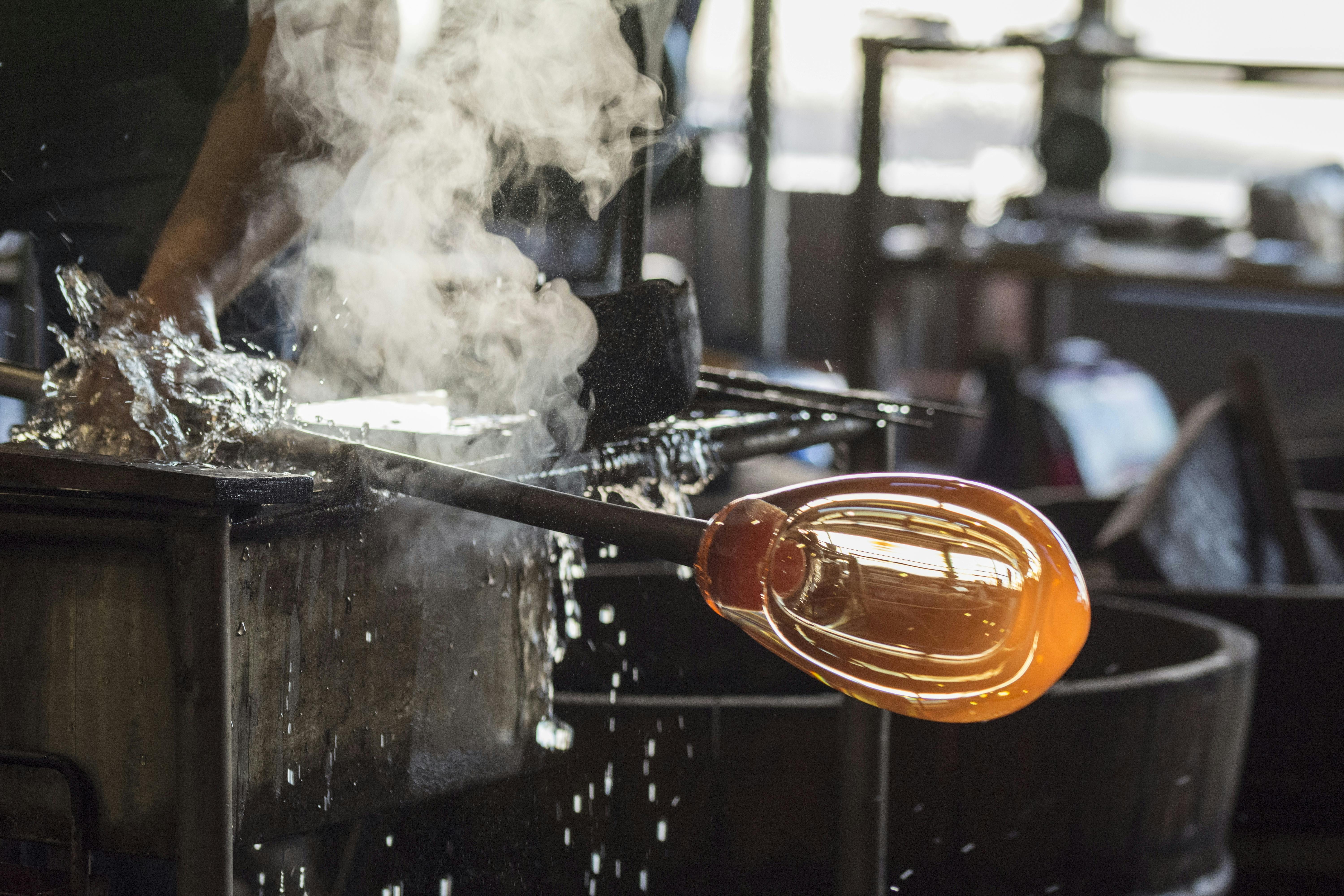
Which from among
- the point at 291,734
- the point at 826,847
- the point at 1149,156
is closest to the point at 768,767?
the point at 826,847

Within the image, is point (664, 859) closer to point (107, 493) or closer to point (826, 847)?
point (826, 847)

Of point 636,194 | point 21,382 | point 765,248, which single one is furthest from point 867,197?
point 765,248

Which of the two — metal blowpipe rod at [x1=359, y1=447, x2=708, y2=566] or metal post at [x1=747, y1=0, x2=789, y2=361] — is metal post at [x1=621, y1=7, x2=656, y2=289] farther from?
metal post at [x1=747, y1=0, x2=789, y2=361]

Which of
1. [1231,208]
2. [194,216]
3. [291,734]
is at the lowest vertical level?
[291,734]

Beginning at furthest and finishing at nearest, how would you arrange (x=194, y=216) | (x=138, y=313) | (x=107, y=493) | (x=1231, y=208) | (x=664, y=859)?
(x=1231, y=208) < (x=664, y=859) < (x=194, y=216) < (x=138, y=313) < (x=107, y=493)

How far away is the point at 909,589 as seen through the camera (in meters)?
0.50

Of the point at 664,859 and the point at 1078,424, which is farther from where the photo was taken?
the point at 1078,424

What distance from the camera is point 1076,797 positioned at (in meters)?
1.15

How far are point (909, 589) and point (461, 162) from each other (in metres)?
0.46

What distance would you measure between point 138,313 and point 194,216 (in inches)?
5.5

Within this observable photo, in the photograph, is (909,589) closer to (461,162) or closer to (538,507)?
(538,507)

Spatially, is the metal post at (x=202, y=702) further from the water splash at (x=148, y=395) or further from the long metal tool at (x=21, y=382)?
the long metal tool at (x=21, y=382)

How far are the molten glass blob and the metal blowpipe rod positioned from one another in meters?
0.02

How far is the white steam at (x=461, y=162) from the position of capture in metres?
0.79
